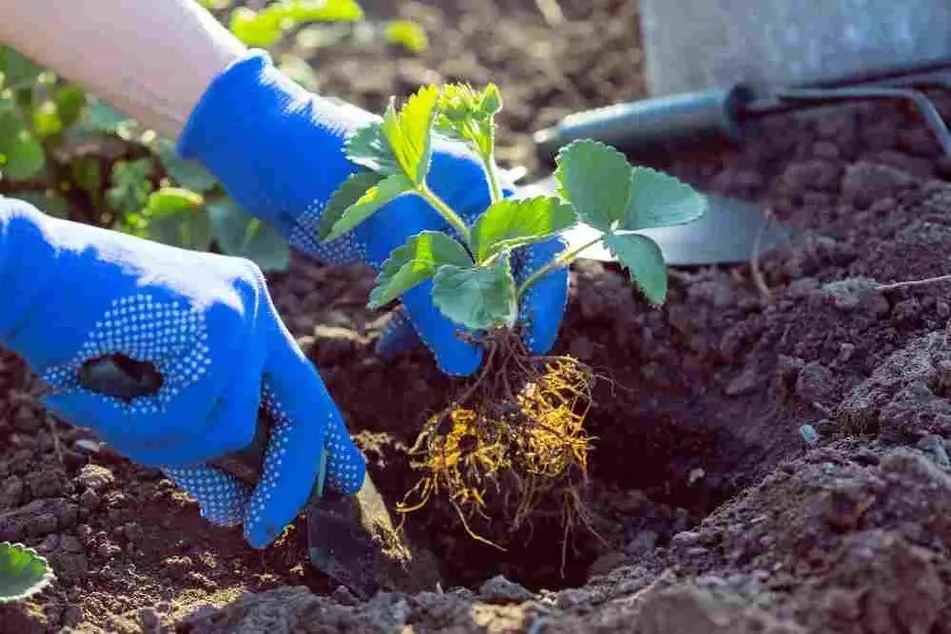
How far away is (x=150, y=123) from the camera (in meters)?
2.09

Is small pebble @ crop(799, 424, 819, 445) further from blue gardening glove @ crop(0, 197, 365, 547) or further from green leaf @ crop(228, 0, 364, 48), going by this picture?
green leaf @ crop(228, 0, 364, 48)

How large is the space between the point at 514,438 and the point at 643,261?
0.38m

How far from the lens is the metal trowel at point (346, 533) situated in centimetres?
167

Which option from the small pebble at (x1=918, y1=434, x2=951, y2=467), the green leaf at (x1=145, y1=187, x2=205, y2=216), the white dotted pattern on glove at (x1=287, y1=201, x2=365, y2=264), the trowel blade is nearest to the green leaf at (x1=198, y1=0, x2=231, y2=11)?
the green leaf at (x1=145, y1=187, x2=205, y2=216)

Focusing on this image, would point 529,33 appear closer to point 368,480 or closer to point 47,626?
point 368,480

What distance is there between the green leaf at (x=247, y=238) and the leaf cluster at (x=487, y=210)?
666 millimetres

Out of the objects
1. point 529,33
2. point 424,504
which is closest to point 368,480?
point 424,504

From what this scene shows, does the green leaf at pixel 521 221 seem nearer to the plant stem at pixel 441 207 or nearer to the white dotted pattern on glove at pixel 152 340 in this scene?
the plant stem at pixel 441 207

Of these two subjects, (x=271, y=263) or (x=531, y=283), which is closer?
(x=531, y=283)

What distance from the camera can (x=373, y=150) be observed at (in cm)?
166

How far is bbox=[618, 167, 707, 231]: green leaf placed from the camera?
166 centimetres

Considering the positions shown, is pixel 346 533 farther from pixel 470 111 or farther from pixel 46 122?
pixel 46 122

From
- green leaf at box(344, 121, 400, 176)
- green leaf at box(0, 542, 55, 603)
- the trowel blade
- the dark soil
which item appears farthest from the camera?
the trowel blade

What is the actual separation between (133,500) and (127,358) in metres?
0.34
